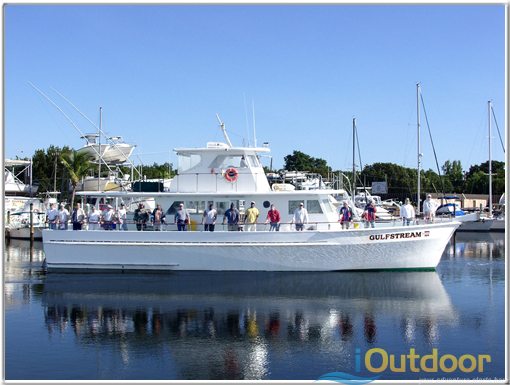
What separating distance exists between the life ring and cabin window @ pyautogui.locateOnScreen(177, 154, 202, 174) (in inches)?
55.8

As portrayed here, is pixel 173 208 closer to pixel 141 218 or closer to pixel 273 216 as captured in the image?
pixel 141 218

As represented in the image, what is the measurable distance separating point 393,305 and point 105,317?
797cm

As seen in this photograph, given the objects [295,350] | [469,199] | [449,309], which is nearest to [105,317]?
[295,350]

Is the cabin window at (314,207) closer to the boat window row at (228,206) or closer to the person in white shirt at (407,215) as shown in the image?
the boat window row at (228,206)

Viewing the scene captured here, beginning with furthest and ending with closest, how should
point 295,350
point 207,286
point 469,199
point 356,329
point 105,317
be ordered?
1. point 469,199
2. point 207,286
3. point 105,317
4. point 356,329
5. point 295,350

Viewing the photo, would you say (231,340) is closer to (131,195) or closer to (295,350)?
(295,350)

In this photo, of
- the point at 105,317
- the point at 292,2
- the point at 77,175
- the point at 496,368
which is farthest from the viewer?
the point at 77,175

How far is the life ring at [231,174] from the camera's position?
23.7 m

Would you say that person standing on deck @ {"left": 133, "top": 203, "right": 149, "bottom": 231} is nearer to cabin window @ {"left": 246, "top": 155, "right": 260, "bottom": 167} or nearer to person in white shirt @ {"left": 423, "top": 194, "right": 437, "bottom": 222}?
cabin window @ {"left": 246, "top": 155, "right": 260, "bottom": 167}

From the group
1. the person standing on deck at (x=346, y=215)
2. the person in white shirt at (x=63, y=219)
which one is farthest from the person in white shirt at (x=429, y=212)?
the person in white shirt at (x=63, y=219)

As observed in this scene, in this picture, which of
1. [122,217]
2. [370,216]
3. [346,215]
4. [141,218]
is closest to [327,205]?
[346,215]

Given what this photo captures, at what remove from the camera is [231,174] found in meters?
23.7

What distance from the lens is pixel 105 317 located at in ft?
54.2

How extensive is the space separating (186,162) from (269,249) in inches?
199
